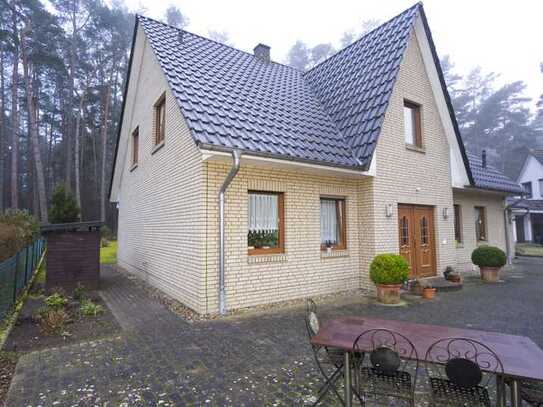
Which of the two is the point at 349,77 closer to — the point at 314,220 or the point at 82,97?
the point at 314,220

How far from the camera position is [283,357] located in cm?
416

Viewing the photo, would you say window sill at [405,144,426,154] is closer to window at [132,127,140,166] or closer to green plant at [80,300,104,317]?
green plant at [80,300,104,317]

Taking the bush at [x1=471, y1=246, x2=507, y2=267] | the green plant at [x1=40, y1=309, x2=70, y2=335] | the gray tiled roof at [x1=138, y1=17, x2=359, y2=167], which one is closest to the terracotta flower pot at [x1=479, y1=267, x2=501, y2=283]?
the bush at [x1=471, y1=246, x2=507, y2=267]

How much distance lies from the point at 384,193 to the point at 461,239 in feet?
18.1

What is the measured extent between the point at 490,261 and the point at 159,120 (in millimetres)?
10927

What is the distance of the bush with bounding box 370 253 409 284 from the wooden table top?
3.84 m

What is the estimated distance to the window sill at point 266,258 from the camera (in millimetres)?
6707

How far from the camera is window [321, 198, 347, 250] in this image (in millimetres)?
8148

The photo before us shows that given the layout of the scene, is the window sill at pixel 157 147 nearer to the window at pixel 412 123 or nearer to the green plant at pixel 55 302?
the green plant at pixel 55 302

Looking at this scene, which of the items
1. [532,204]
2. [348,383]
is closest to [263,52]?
[348,383]

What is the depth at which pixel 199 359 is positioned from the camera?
4.13 meters

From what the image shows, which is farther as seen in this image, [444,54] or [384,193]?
[444,54]

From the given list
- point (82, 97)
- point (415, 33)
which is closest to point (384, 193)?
point (415, 33)

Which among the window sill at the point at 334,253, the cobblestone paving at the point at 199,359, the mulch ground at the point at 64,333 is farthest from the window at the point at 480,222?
the mulch ground at the point at 64,333
